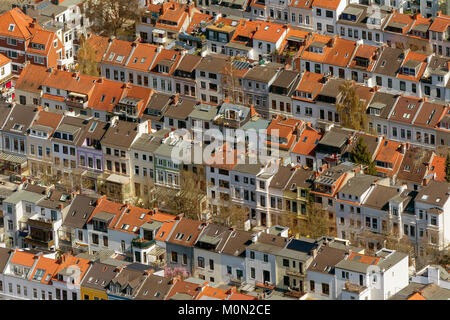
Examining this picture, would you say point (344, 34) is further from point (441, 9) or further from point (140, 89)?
point (140, 89)

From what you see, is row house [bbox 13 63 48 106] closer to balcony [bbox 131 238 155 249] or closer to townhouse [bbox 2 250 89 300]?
balcony [bbox 131 238 155 249]

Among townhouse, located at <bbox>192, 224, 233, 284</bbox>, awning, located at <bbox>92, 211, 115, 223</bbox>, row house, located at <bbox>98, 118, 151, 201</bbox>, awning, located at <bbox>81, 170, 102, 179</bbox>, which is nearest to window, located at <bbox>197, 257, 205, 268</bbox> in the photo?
townhouse, located at <bbox>192, 224, 233, 284</bbox>

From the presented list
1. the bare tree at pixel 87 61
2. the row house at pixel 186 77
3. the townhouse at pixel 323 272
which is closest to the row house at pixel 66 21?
the bare tree at pixel 87 61

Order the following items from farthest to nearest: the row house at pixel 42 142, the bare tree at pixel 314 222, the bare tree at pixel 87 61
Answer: the bare tree at pixel 87 61 < the row house at pixel 42 142 < the bare tree at pixel 314 222

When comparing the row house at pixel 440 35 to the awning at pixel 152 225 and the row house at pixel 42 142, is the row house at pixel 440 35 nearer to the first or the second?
the row house at pixel 42 142

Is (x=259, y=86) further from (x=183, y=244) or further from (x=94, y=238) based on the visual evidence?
(x=183, y=244)

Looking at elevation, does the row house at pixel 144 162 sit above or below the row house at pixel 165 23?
below
